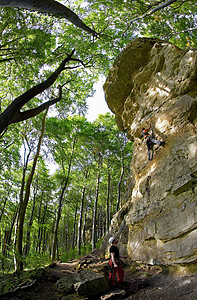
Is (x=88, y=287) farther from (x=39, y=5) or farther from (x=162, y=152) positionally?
(x=39, y=5)

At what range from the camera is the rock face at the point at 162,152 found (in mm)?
6418

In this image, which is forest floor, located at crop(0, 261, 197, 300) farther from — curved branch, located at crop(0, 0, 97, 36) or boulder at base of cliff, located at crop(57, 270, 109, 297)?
curved branch, located at crop(0, 0, 97, 36)

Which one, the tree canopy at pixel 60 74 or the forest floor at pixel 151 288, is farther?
the tree canopy at pixel 60 74

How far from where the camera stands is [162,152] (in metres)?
8.39

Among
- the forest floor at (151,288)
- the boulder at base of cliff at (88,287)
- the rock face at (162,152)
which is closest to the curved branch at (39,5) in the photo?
the rock face at (162,152)

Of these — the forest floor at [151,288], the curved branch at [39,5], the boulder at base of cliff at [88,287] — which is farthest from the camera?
the boulder at base of cliff at [88,287]

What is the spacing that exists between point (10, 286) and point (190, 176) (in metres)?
6.71

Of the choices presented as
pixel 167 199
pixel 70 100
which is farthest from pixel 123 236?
pixel 70 100

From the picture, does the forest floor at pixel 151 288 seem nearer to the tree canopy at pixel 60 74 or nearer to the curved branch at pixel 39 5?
the tree canopy at pixel 60 74

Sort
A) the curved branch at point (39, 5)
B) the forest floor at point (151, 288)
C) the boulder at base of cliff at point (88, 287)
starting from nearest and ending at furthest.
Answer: the curved branch at point (39, 5), the forest floor at point (151, 288), the boulder at base of cliff at point (88, 287)

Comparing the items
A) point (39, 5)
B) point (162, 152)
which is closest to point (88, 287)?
point (162, 152)

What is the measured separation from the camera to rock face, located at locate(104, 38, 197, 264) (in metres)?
6.42

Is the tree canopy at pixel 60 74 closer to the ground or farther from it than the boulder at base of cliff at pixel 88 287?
farther from it

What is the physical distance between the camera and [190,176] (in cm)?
640
